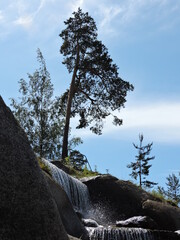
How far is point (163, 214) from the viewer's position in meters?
12.6

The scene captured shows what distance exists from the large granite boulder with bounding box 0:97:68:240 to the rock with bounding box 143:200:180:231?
33.6 ft

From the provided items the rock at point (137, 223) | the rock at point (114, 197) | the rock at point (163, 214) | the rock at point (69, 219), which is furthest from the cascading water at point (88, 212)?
the rock at point (69, 219)

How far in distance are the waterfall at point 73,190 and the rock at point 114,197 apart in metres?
0.56

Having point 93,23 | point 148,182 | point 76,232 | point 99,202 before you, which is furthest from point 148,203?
point 148,182

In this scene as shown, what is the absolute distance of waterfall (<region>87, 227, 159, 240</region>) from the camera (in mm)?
8633

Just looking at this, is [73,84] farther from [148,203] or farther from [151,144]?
[151,144]

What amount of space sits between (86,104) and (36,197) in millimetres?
22580

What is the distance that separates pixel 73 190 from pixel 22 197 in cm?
986

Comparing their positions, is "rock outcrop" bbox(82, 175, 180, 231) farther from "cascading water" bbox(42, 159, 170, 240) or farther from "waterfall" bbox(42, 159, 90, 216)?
"waterfall" bbox(42, 159, 90, 216)

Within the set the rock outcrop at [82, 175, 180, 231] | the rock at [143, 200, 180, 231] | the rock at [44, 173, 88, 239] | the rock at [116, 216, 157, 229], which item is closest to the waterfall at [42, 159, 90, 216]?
the rock outcrop at [82, 175, 180, 231]

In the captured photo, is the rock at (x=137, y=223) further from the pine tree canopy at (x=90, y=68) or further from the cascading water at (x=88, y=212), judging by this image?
the pine tree canopy at (x=90, y=68)

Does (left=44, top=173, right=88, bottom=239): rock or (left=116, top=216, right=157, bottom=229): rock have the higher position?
(left=44, top=173, right=88, bottom=239): rock

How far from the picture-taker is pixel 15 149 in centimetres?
323

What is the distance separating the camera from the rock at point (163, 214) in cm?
1236
